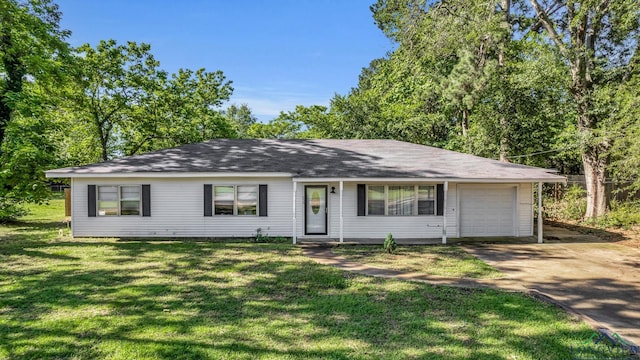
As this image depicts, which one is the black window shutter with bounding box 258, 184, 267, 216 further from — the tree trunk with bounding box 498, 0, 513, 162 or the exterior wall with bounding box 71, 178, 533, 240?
the tree trunk with bounding box 498, 0, 513, 162

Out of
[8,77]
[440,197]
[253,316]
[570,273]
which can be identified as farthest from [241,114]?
[253,316]

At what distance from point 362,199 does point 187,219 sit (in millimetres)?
6297

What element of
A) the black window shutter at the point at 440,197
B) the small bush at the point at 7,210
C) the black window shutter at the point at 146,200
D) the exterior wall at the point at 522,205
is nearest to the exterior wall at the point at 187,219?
the black window shutter at the point at 146,200

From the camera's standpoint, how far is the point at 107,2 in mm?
15773

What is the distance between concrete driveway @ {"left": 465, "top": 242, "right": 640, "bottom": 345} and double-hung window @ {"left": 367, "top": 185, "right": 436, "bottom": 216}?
201 centimetres

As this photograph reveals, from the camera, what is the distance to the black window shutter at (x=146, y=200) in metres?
11.7

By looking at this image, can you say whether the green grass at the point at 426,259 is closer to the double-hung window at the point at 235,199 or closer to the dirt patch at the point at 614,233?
the double-hung window at the point at 235,199

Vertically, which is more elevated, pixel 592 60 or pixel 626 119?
pixel 592 60

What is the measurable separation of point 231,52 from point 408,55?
10253 mm

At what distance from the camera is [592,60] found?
13.8m

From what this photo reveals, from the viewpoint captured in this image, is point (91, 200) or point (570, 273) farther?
point (91, 200)

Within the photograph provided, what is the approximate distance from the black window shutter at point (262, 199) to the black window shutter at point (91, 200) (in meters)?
5.83

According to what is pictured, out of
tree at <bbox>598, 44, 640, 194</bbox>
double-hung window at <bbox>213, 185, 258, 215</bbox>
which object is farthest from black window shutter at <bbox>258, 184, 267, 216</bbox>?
tree at <bbox>598, 44, 640, 194</bbox>

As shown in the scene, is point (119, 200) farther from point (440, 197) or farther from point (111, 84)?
point (111, 84)
